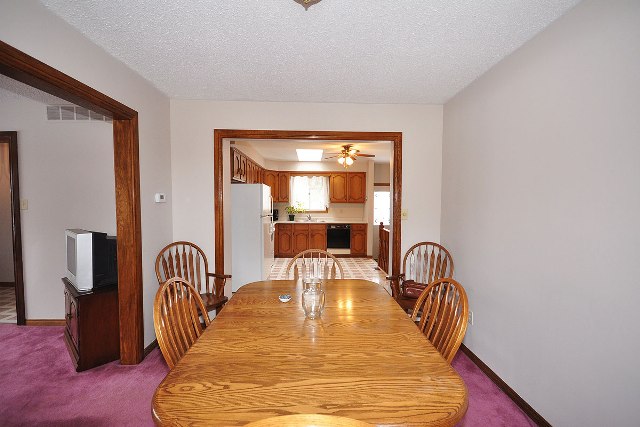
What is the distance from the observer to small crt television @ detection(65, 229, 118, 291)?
2.42 meters

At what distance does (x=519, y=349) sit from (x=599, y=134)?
4.72 ft

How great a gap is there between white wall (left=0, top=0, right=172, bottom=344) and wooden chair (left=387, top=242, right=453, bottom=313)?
2255mm

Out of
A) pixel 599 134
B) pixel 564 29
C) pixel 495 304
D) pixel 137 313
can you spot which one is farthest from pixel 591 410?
pixel 137 313

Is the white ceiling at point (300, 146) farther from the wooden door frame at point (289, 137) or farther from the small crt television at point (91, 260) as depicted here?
the small crt television at point (91, 260)

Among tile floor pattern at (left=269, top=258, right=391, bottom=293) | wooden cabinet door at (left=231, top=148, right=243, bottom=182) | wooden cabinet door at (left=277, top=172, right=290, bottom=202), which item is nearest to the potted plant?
wooden cabinet door at (left=277, top=172, right=290, bottom=202)

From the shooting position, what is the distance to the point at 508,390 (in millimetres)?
2133

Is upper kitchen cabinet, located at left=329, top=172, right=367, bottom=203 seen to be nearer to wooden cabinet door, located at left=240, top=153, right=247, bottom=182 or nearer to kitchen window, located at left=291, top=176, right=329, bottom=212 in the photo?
kitchen window, located at left=291, top=176, right=329, bottom=212

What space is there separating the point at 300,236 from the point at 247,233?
285 centimetres

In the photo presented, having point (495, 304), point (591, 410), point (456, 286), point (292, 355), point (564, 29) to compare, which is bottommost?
point (591, 410)

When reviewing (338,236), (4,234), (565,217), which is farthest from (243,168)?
(565,217)

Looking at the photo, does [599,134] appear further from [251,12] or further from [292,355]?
[251,12]

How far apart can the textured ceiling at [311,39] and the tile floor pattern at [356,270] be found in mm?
3319

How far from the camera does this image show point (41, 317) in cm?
329

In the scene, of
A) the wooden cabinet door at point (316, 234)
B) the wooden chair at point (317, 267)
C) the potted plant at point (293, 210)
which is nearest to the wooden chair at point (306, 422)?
the wooden chair at point (317, 267)
